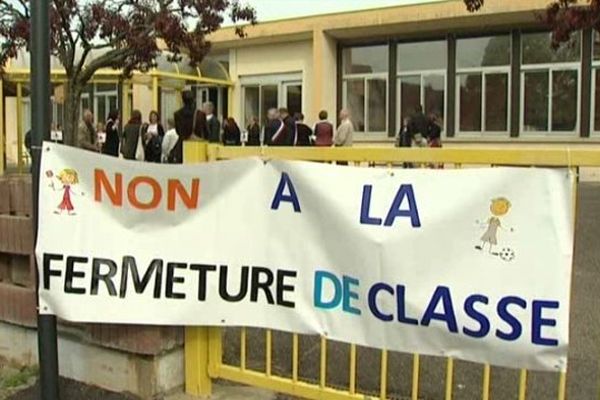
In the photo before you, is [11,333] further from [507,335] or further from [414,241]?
[507,335]

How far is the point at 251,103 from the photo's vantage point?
2430 cm

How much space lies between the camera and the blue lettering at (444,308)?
3061mm

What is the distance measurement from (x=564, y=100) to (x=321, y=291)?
17.7 meters

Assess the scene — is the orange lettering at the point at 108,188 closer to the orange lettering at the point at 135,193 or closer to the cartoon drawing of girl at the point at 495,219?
the orange lettering at the point at 135,193

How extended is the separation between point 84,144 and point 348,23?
10.5m

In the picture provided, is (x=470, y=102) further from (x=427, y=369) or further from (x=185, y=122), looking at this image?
(x=427, y=369)

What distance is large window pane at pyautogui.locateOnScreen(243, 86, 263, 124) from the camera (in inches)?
953

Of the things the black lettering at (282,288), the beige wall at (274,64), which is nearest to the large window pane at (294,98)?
the beige wall at (274,64)

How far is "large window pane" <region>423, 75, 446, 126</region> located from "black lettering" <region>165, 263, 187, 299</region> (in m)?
18.2

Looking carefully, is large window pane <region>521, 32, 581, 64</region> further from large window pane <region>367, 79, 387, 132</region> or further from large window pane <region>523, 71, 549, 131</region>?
large window pane <region>367, 79, 387, 132</region>

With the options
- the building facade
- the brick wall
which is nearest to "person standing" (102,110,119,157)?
the building facade

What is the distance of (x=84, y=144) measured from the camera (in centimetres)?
1306

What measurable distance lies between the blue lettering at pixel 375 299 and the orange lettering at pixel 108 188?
1.45m

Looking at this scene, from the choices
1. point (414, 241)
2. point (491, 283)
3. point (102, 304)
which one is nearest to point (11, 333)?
point (102, 304)
